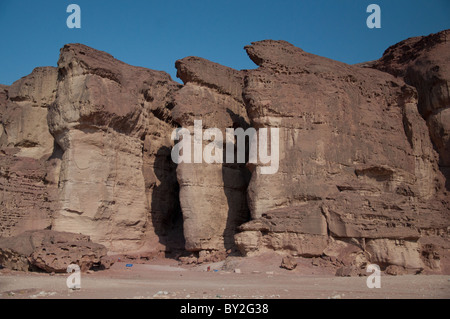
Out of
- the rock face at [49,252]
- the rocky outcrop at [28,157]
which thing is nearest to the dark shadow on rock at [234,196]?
the rock face at [49,252]

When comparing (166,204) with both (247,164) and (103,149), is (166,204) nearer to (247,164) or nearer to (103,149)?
(103,149)

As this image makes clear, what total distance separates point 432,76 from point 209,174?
11.3 m

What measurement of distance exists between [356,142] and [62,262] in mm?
11210

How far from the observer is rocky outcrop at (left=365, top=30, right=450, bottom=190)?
2084cm

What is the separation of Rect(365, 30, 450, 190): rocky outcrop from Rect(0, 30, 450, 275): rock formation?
0.07m

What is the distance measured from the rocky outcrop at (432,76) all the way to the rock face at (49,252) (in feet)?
50.7

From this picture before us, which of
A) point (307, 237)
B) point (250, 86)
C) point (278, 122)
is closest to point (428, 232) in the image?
point (307, 237)

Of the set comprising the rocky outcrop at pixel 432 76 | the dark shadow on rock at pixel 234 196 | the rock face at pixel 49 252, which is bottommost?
the rock face at pixel 49 252

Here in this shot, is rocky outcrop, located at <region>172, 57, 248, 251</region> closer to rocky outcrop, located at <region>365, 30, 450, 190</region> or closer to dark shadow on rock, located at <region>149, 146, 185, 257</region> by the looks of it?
dark shadow on rock, located at <region>149, 146, 185, 257</region>

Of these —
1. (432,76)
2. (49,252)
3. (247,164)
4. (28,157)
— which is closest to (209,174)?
(247,164)

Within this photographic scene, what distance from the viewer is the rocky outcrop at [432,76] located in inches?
821

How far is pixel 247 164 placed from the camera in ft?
55.1

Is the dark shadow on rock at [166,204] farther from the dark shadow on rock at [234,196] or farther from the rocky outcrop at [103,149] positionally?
the dark shadow on rock at [234,196]
